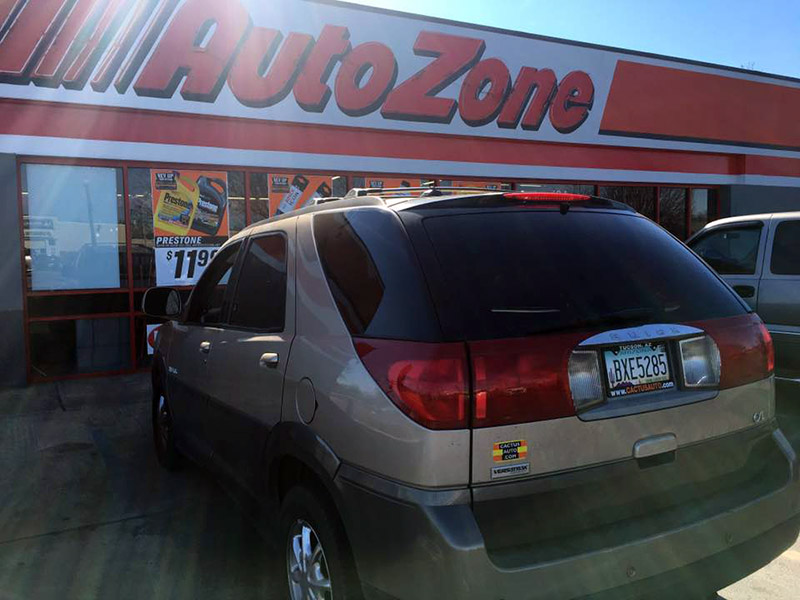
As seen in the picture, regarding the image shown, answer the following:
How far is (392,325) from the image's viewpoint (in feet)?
7.29

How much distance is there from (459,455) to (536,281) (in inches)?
28.8

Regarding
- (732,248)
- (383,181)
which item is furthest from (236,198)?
(732,248)

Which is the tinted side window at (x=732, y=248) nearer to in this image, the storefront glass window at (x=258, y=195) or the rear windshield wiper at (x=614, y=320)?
the rear windshield wiper at (x=614, y=320)

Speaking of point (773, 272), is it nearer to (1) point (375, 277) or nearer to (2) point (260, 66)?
(1) point (375, 277)

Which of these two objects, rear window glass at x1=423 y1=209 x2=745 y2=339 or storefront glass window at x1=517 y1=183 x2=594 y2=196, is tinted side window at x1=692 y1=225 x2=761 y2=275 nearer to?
rear window glass at x1=423 y1=209 x2=745 y2=339

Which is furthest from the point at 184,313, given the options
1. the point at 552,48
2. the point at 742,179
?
the point at 742,179

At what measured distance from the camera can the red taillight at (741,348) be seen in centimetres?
249

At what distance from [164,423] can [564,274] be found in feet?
12.1

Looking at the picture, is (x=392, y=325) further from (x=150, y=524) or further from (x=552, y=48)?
(x=552, y=48)

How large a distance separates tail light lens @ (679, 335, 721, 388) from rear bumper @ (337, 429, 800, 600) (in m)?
0.48

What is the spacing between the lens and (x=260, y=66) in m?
8.72

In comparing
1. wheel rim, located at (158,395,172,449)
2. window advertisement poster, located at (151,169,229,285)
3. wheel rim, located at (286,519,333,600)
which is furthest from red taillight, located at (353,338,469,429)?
window advertisement poster, located at (151,169,229,285)

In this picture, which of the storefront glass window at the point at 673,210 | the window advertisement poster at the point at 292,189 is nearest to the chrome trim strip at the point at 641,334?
the window advertisement poster at the point at 292,189

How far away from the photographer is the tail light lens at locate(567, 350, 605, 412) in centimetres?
216
